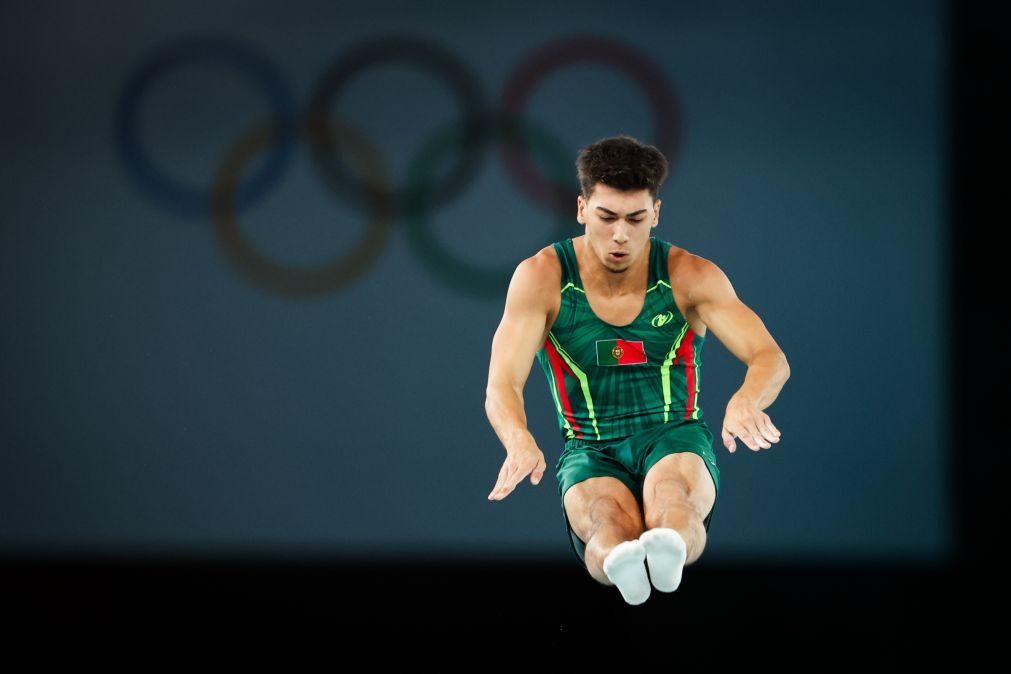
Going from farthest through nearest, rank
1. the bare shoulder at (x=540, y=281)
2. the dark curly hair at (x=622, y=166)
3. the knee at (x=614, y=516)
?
the bare shoulder at (x=540, y=281)
the dark curly hair at (x=622, y=166)
the knee at (x=614, y=516)

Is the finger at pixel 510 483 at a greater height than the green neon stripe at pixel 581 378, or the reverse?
the green neon stripe at pixel 581 378

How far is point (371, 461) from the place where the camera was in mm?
5211

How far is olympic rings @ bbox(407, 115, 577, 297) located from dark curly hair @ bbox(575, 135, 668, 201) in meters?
1.89

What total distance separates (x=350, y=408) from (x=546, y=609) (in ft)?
4.09

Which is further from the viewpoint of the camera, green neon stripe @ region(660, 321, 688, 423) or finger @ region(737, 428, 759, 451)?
green neon stripe @ region(660, 321, 688, 423)

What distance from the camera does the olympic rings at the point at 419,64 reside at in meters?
5.14

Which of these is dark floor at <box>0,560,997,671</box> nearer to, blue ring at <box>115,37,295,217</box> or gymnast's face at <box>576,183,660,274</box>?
blue ring at <box>115,37,295,217</box>

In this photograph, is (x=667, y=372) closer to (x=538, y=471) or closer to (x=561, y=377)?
(x=561, y=377)

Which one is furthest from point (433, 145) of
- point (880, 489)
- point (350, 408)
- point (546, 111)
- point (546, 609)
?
point (880, 489)

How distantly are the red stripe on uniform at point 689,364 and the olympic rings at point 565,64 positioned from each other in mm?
1736

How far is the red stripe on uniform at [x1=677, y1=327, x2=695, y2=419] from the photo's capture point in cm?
343

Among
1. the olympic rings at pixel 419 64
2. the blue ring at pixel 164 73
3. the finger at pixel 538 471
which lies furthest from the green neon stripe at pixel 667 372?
the blue ring at pixel 164 73

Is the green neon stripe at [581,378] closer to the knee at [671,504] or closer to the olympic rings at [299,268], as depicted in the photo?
the knee at [671,504]

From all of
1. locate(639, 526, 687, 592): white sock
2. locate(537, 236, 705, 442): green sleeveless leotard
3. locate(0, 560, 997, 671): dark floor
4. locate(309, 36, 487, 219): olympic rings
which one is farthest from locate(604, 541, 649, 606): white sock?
locate(309, 36, 487, 219): olympic rings
